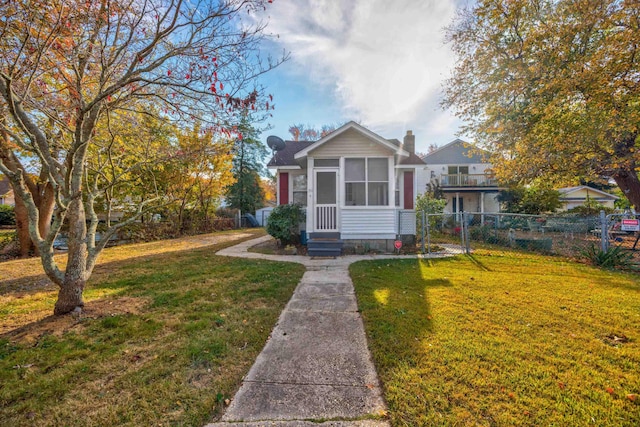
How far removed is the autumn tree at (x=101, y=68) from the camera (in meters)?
3.12

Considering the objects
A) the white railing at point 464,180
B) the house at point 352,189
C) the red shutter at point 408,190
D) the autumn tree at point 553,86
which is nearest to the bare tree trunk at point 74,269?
the house at point 352,189

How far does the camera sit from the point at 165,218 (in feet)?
48.7

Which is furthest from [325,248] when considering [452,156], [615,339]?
[452,156]

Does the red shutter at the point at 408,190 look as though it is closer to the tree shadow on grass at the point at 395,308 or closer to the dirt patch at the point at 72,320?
the tree shadow on grass at the point at 395,308

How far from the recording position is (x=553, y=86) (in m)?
9.07

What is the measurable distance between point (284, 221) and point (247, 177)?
19791 millimetres

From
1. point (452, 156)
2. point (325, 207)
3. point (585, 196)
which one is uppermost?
point (452, 156)

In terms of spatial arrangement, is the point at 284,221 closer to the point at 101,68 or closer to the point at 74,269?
the point at 74,269

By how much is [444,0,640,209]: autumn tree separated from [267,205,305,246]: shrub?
9496 millimetres

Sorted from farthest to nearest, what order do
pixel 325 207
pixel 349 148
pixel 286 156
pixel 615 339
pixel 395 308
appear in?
pixel 286 156 < pixel 325 207 < pixel 349 148 < pixel 395 308 < pixel 615 339

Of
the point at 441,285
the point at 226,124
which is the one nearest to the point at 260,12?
the point at 226,124

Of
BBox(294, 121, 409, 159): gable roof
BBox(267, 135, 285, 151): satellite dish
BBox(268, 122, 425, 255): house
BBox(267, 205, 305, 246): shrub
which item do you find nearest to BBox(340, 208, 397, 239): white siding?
BBox(268, 122, 425, 255): house

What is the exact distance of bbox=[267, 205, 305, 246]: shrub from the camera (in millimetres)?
9180

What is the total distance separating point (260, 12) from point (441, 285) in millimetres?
5648
